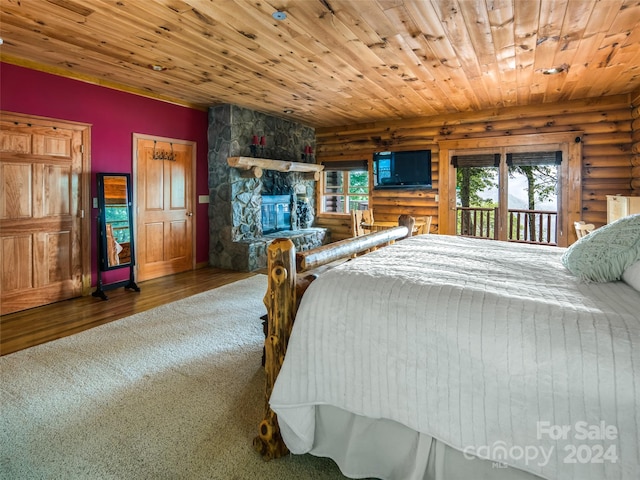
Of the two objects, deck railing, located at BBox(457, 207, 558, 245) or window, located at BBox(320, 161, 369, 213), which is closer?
deck railing, located at BBox(457, 207, 558, 245)

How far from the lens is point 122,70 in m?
4.07

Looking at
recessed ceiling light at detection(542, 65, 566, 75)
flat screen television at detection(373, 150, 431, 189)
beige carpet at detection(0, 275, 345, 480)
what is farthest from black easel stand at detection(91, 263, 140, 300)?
recessed ceiling light at detection(542, 65, 566, 75)

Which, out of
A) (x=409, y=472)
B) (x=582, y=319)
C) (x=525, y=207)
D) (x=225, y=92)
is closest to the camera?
(x=582, y=319)

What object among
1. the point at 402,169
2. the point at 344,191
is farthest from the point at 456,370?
the point at 344,191

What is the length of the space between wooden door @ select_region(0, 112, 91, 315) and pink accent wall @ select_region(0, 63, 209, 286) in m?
0.12

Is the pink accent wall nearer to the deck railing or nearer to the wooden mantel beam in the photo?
the wooden mantel beam

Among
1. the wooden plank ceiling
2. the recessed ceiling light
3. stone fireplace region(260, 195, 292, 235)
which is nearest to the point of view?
the wooden plank ceiling

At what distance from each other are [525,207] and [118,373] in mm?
6302

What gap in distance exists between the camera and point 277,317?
164 centimetres

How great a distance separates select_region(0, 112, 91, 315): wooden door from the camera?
3.71 metres

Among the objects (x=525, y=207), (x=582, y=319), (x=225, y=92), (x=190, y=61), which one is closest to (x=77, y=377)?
(x=582, y=319)

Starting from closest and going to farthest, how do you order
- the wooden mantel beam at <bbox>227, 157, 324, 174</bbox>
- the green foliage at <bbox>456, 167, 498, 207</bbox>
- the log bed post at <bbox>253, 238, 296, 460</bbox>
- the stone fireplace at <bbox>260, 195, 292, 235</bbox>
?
the log bed post at <bbox>253, 238, 296, 460</bbox> → the wooden mantel beam at <bbox>227, 157, 324, 174</bbox> → the green foliage at <bbox>456, 167, 498, 207</bbox> → the stone fireplace at <bbox>260, 195, 292, 235</bbox>

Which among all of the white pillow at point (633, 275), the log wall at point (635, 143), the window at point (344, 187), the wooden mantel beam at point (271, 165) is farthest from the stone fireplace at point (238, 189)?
the log wall at point (635, 143)

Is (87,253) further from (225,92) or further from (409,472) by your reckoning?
(409,472)
